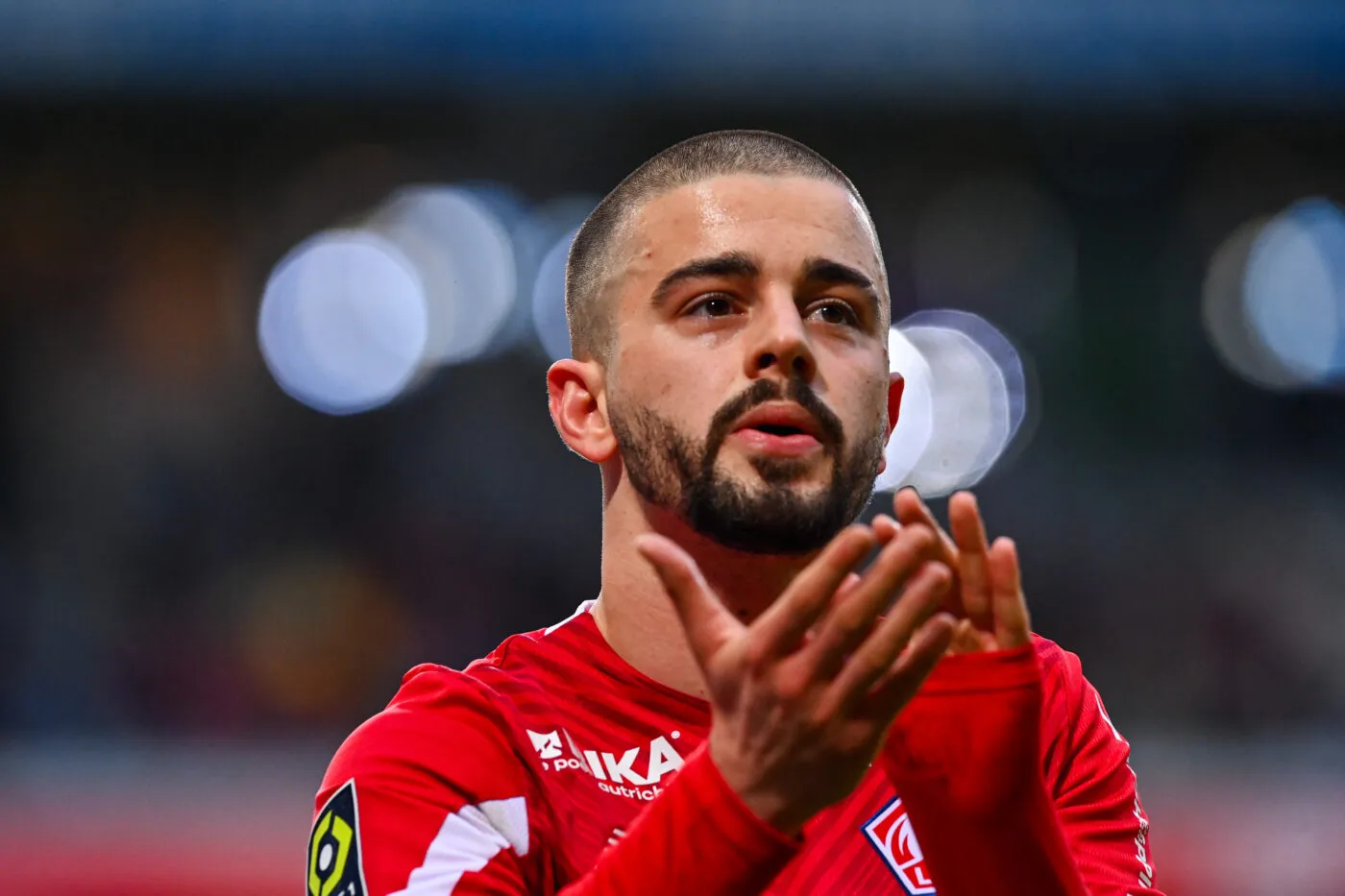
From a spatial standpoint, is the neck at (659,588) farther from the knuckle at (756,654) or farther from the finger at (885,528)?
the knuckle at (756,654)

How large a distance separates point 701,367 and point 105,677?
29.4ft

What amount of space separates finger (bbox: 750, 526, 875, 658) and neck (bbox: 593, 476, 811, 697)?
0.87 m

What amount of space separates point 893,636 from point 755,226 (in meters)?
1.16

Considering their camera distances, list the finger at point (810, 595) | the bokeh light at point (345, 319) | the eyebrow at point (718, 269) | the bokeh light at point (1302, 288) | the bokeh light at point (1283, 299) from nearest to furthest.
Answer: the finger at point (810, 595)
the eyebrow at point (718, 269)
the bokeh light at point (1283, 299)
the bokeh light at point (1302, 288)
the bokeh light at point (345, 319)

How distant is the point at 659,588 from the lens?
2703 millimetres

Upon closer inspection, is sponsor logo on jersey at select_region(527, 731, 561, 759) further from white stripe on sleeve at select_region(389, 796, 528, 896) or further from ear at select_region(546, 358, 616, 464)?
ear at select_region(546, 358, 616, 464)

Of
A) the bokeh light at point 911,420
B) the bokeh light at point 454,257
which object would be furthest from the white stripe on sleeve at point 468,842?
the bokeh light at point 911,420

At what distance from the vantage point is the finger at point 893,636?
1660 millimetres

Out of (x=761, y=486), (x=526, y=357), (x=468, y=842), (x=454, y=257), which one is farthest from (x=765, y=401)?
(x=454, y=257)

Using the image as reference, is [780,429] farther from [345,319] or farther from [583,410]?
[345,319]

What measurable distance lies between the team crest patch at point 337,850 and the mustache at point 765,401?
33.4 inches

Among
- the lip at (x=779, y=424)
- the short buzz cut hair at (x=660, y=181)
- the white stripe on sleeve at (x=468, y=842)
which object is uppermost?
the short buzz cut hair at (x=660, y=181)

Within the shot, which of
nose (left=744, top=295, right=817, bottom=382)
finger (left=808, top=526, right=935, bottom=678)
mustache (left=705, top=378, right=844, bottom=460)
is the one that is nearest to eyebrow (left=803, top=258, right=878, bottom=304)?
nose (left=744, top=295, right=817, bottom=382)

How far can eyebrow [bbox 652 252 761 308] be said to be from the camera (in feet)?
8.40
